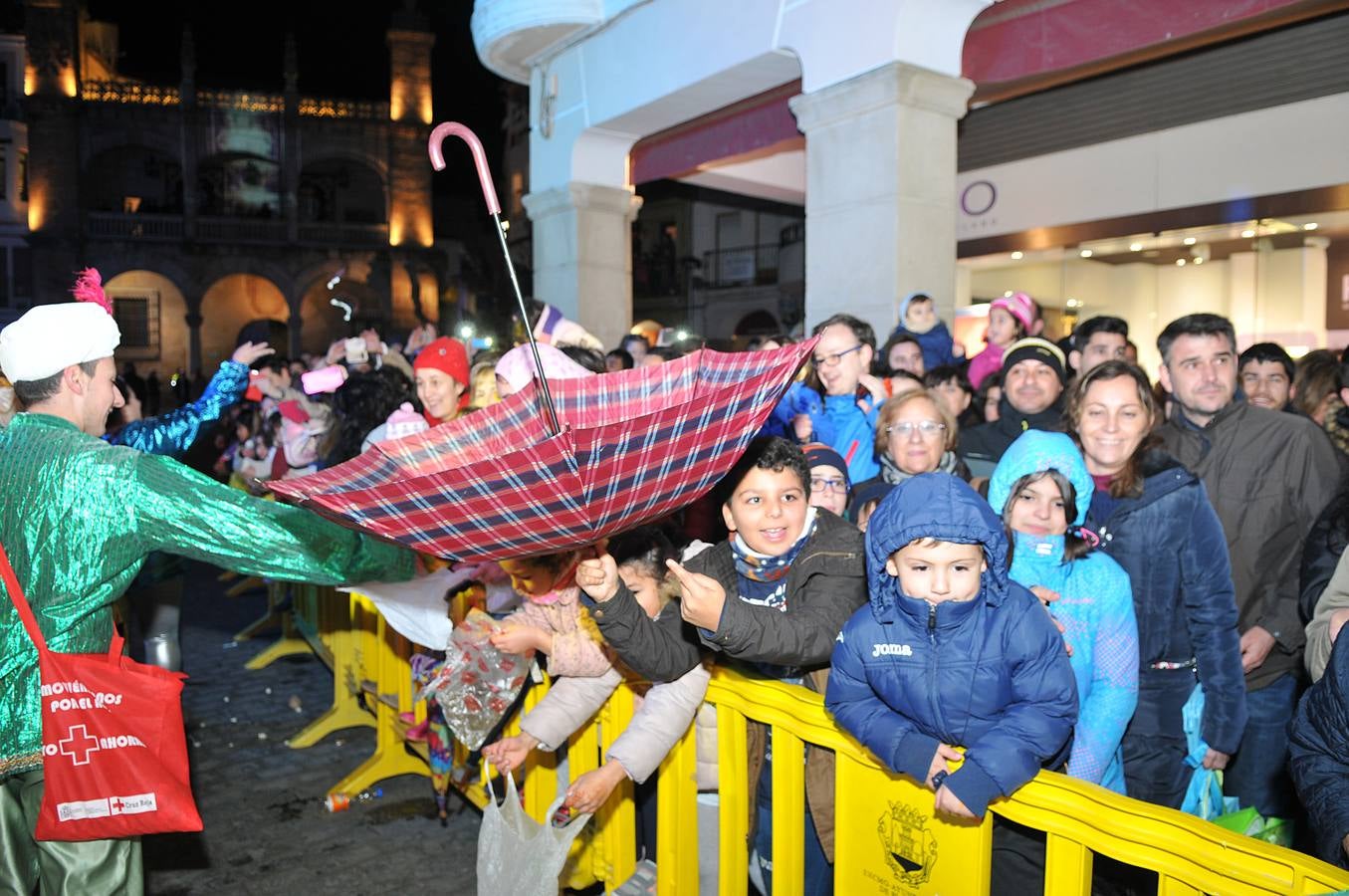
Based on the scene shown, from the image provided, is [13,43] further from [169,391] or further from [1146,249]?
[1146,249]

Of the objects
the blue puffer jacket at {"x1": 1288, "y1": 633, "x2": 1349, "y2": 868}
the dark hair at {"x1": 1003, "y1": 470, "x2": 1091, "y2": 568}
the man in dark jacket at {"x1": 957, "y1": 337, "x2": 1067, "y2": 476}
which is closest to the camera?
the blue puffer jacket at {"x1": 1288, "y1": 633, "x2": 1349, "y2": 868}

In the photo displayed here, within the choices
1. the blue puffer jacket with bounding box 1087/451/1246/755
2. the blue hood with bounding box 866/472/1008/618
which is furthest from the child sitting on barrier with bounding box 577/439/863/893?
the blue puffer jacket with bounding box 1087/451/1246/755

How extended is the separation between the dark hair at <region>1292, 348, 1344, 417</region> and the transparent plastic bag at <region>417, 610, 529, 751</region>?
403cm

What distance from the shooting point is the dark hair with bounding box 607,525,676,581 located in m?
2.99

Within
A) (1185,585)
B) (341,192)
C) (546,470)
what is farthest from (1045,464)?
(341,192)

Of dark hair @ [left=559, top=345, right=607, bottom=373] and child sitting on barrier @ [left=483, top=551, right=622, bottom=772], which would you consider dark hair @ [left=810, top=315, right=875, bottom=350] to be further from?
child sitting on barrier @ [left=483, top=551, right=622, bottom=772]

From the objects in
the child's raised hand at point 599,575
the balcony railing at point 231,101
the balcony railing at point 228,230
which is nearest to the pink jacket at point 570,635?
the child's raised hand at point 599,575

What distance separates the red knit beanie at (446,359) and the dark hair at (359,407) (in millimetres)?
915

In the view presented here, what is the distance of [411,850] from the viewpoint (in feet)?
14.1

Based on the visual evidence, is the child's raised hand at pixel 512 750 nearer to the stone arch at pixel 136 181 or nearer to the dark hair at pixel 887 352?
the dark hair at pixel 887 352

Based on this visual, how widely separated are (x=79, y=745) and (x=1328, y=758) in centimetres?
317

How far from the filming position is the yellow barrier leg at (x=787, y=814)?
9.14 ft

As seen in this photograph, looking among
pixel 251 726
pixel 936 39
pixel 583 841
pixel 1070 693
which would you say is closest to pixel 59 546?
pixel 583 841

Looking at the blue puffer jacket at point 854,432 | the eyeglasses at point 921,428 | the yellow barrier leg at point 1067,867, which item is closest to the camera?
the yellow barrier leg at point 1067,867
